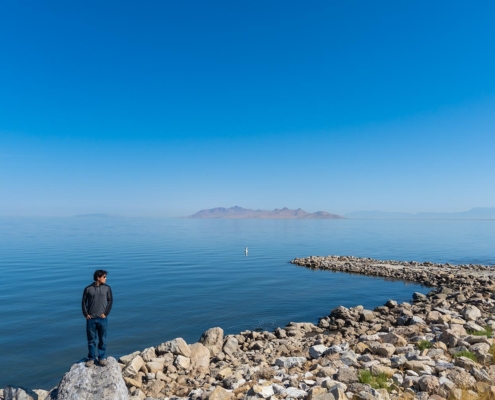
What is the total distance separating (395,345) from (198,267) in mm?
32120

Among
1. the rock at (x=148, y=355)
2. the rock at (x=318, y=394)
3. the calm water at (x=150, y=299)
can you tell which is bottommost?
the calm water at (x=150, y=299)

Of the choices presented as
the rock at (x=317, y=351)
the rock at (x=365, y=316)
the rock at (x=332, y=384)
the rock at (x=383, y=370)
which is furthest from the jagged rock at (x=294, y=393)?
the rock at (x=365, y=316)

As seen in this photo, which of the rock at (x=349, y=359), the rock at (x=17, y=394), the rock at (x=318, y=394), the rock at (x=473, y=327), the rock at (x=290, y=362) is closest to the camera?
the rock at (x=318, y=394)

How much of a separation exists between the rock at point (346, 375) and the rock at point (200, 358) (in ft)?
16.3

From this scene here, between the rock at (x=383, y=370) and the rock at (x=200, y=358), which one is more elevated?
the rock at (x=383, y=370)

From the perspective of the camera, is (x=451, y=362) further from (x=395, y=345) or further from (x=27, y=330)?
(x=27, y=330)

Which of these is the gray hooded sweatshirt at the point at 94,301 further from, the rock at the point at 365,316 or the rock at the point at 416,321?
the rock at the point at 365,316

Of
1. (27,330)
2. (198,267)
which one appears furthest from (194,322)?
(198,267)

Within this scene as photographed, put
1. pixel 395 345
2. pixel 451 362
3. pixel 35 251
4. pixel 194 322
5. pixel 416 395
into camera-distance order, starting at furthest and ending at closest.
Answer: pixel 35 251 < pixel 194 322 < pixel 395 345 < pixel 451 362 < pixel 416 395

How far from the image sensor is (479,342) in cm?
1093

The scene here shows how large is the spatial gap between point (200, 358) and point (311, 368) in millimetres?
4380

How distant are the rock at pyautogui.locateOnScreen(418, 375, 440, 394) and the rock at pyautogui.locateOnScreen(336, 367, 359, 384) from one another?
5.05ft

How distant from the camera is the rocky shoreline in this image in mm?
8273

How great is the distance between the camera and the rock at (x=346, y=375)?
893cm
